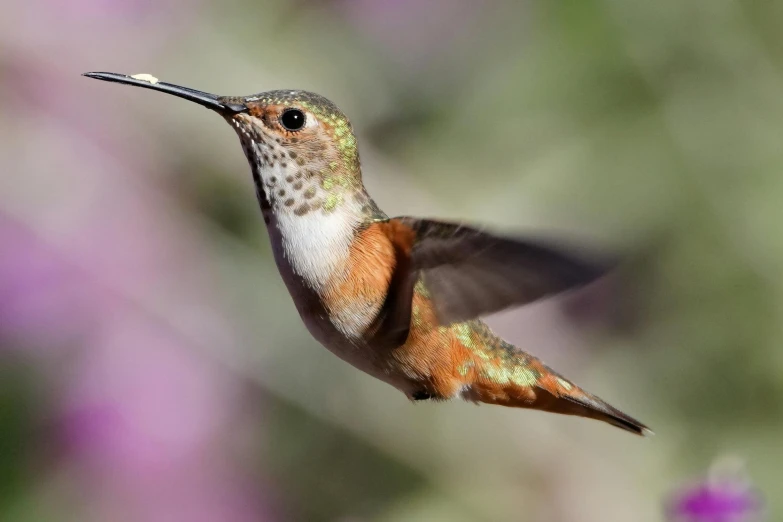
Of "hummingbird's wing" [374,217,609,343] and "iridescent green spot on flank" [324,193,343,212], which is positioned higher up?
"iridescent green spot on flank" [324,193,343,212]

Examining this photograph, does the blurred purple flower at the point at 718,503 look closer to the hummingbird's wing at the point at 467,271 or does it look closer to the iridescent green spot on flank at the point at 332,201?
the hummingbird's wing at the point at 467,271

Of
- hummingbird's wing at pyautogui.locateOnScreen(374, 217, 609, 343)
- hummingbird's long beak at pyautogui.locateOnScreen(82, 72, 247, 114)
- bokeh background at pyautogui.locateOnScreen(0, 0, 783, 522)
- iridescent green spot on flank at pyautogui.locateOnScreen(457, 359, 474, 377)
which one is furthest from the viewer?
bokeh background at pyautogui.locateOnScreen(0, 0, 783, 522)

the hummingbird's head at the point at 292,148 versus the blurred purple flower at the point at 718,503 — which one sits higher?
the blurred purple flower at the point at 718,503

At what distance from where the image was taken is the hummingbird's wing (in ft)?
2.52

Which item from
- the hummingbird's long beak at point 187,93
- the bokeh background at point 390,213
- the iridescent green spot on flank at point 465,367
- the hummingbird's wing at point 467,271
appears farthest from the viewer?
the bokeh background at point 390,213

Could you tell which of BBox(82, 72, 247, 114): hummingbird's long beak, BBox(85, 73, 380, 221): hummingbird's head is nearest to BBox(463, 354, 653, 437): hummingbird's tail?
BBox(85, 73, 380, 221): hummingbird's head

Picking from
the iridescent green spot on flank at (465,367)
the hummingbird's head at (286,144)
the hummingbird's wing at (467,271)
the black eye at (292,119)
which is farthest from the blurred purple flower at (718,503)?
the black eye at (292,119)

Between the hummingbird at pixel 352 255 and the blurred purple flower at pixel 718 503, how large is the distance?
14.1 inches

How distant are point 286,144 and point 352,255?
0.42 feet

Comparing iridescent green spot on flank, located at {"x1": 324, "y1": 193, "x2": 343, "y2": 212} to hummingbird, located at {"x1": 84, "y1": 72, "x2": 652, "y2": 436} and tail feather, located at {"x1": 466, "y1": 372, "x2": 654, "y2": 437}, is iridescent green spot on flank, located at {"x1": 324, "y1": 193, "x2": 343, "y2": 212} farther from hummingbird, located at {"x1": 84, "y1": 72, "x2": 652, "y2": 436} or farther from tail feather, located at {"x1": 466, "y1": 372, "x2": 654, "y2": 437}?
tail feather, located at {"x1": 466, "y1": 372, "x2": 654, "y2": 437}

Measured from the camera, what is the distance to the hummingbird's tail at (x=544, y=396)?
1.13 m

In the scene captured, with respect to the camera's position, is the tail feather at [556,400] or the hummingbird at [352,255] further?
the tail feather at [556,400]

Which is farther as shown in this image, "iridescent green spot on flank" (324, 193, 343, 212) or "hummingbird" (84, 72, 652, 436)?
"iridescent green spot on flank" (324, 193, 343, 212)

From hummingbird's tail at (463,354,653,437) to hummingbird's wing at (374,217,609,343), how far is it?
18cm
